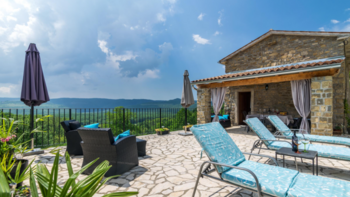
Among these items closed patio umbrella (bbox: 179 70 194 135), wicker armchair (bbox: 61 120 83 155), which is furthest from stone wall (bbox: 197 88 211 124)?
wicker armchair (bbox: 61 120 83 155)

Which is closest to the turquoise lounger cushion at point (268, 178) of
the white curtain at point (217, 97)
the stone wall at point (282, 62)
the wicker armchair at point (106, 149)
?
the wicker armchair at point (106, 149)

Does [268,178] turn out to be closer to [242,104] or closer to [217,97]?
[217,97]

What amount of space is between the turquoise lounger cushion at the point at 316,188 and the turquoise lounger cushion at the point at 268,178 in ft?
0.17

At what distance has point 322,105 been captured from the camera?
5.19m

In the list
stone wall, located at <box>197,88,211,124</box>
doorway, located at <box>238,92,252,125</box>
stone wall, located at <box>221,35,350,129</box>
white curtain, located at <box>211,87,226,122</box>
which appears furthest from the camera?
doorway, located at <box>238,92,252,125</box>

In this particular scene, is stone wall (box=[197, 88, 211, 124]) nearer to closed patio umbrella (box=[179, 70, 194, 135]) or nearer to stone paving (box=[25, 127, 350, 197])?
closed patio umbrella (box=[179, 70, 194, 135])

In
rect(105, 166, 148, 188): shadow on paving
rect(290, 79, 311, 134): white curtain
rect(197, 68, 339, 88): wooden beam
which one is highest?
rect(197, 68, 339, 88): wooden beam

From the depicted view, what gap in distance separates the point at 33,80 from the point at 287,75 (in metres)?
7.24

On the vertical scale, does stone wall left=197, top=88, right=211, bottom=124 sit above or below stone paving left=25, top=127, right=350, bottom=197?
above

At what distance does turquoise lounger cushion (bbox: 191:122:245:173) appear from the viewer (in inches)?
80.5

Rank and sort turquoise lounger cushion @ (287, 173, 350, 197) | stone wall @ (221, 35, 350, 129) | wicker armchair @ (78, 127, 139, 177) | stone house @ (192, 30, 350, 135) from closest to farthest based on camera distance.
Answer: turquoise lounger cushion @ (287, 173, 350, 197), wicker armchair @ (78, 127, 139, 177), stone house @ (192, 30, 350, 135), stone wall @ (221, 35, 350, 129)

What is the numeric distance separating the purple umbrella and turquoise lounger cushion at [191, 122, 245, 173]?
397 cm

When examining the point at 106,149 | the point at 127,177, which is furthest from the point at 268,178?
the point at 106,149

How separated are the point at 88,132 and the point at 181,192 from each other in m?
1.65
